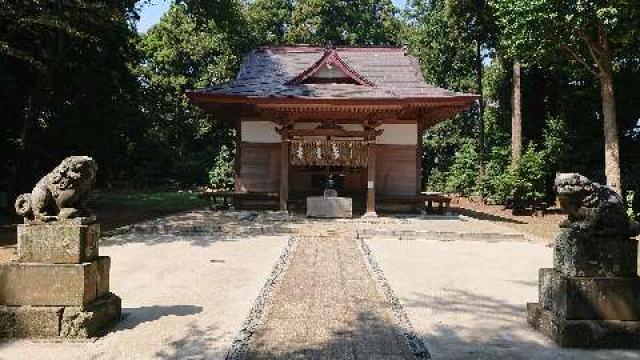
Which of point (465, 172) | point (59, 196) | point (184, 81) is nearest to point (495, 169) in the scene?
point (465, 172)

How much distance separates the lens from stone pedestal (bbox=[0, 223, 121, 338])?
175 inches

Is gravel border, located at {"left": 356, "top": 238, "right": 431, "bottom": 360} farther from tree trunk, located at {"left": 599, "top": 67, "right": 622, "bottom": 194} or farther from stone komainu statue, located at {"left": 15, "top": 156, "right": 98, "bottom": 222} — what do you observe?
tree trunk, located at {"left": 599, "top": 67, "right": 622, "bottom": 194}

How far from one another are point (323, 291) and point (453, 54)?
29.0 metres

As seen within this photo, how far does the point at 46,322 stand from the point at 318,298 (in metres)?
2.90

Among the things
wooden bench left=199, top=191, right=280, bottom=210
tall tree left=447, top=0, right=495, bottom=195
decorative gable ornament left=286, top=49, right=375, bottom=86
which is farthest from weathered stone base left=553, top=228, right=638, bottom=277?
tall tree left=447, top=0, right=495, bottom=195

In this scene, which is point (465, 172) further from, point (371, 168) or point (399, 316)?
point (399, 316)

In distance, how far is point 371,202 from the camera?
15180 millimetres

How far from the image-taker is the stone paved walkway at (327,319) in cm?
411

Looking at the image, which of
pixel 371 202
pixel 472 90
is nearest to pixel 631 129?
pixel 371 202

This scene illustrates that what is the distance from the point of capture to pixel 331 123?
1623cm

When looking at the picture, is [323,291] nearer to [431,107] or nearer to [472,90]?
[431,107]

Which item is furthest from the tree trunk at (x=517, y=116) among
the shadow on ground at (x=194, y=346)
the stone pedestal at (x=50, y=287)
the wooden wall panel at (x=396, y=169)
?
the stone pedestal at (x=50, y=287)

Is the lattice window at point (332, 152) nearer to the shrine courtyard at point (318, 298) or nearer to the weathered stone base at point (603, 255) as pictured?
the shrine courtyard at point (318, 298)

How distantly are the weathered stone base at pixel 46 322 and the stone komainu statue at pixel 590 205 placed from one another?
471 cm
